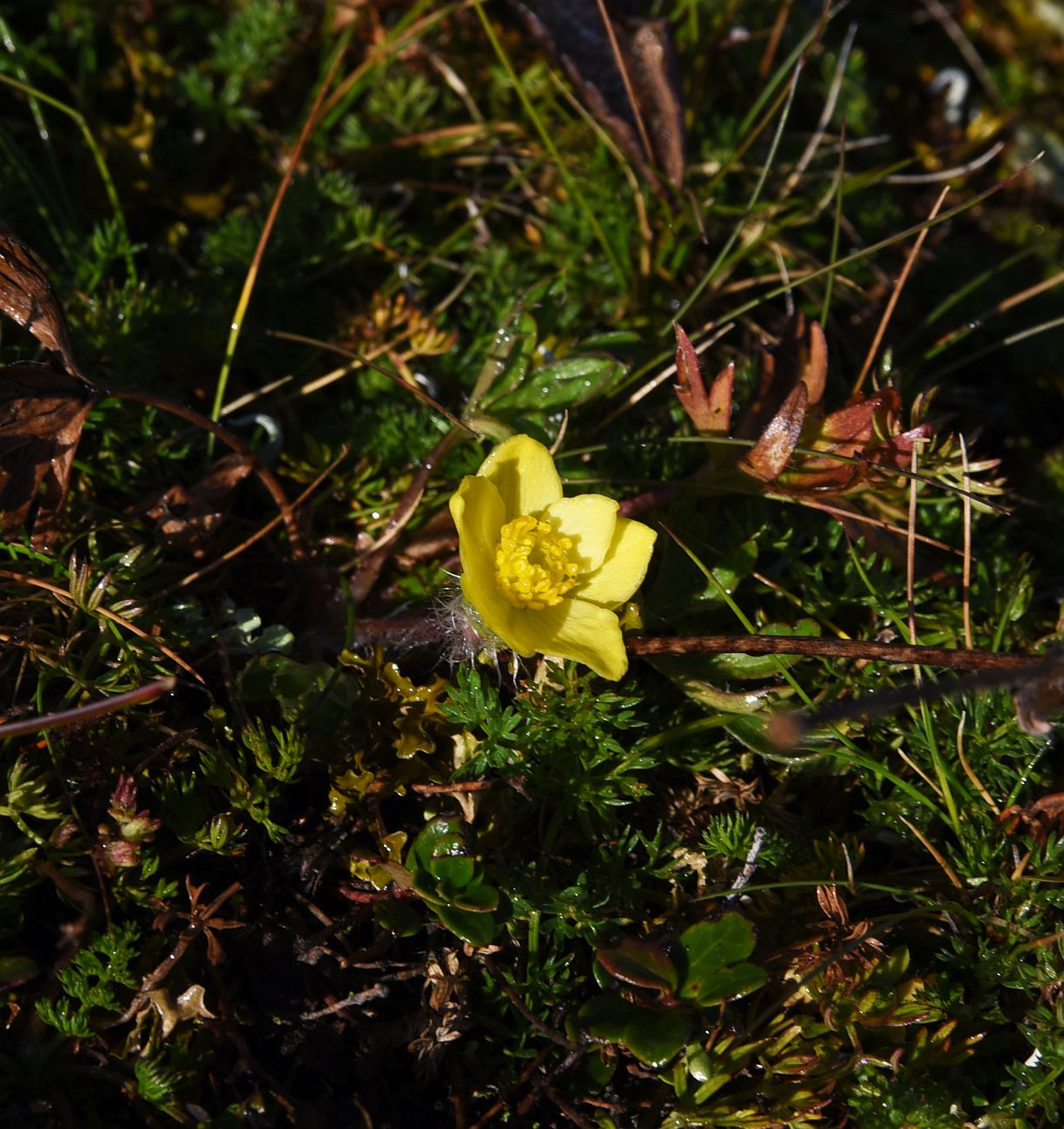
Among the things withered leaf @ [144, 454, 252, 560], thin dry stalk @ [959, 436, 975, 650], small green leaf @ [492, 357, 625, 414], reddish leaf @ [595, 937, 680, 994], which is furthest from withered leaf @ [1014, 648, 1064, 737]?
withered leaf @ [144, 454, 252, 560]

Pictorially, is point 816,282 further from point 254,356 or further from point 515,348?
point 254,356

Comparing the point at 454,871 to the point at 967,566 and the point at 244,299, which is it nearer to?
the point at 967,566

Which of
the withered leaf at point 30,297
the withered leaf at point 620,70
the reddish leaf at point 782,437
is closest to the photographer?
the withered leaf at point 30,297

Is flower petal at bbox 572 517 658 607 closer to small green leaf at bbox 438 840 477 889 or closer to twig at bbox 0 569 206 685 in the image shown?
small green leaf at bbox 438 840 477 889

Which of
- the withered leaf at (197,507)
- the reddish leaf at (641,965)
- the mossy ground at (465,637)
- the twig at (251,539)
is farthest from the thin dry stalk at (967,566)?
the withered leaf at (197,507)

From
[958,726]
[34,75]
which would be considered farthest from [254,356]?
[958,726]

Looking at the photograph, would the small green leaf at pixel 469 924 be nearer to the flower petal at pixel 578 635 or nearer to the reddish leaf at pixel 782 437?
the flower petal at pixel 578 635
